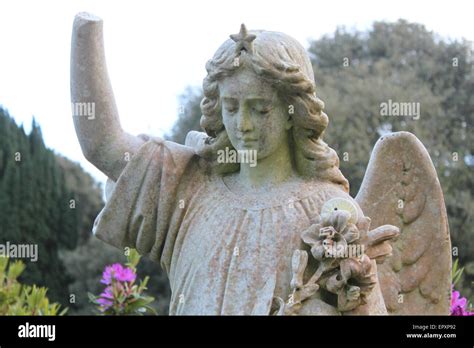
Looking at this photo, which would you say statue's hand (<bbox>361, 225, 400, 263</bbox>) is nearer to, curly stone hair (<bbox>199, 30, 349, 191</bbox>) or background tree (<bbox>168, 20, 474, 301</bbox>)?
curly stone hair (<bbox>199, 30, 349, 191</bbox>)

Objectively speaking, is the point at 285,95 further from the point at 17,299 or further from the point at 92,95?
the point at 17,299

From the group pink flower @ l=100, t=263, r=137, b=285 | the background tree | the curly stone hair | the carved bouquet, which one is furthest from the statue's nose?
the background tree

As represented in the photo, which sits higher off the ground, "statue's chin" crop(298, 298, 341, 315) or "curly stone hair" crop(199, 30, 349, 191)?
"curly stone hair" crop(199, 30, 349, 191)

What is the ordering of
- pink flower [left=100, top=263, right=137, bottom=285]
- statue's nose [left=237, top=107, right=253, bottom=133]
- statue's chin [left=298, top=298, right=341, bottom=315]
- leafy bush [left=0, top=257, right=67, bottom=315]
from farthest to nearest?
leafy bush [left=0, top=257, right=67, bottom=315], pink flower [left=100, top=263, right=137, bottom=285], statue's nose [left=237, top=107, right=253, bottom=133], statue's chin [left=298, top=298, right=341, bottom=315]

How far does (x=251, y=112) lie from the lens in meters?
6.73

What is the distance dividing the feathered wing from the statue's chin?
0.84m

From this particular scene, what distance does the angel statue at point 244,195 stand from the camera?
260 inches

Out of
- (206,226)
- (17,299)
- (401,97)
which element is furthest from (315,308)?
(401,97)

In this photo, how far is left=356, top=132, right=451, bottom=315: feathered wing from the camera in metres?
7.36

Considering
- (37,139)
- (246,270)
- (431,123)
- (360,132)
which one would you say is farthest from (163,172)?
(37,139)

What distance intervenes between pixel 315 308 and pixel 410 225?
111 cm

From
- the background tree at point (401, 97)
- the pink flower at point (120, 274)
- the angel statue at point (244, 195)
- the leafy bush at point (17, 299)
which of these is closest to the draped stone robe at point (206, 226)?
the angel statue at point (244, 195)

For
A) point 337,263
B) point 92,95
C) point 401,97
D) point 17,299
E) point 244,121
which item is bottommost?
point 17,299

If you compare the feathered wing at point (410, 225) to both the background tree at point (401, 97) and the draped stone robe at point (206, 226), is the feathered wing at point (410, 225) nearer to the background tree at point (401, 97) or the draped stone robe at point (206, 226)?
the draped stone robe at point (206, 226)
